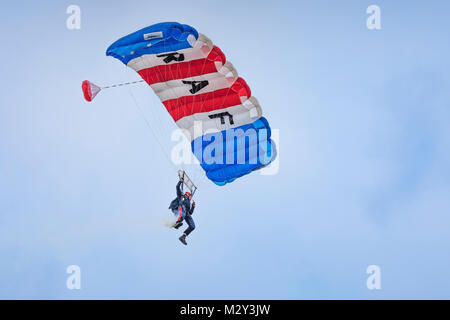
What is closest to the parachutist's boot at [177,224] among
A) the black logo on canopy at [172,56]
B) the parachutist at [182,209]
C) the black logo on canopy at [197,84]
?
the parachutist at [182,209]

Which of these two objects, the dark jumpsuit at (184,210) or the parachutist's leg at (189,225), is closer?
the dark jumpsuit at (184,210)

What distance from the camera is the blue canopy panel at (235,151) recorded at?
2427cm

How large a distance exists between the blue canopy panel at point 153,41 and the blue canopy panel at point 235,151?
3288 mm

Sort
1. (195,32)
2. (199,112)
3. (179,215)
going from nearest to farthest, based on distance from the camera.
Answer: (195,32) < (179,215) < (199,112)

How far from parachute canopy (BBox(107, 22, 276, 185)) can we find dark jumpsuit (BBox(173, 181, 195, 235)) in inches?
73.3

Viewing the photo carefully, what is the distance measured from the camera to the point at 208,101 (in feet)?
79.9

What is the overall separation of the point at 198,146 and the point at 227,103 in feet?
5.69

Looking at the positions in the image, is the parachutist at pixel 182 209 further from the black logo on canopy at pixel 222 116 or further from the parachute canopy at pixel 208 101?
the black logo on canopy at pixel 222 116

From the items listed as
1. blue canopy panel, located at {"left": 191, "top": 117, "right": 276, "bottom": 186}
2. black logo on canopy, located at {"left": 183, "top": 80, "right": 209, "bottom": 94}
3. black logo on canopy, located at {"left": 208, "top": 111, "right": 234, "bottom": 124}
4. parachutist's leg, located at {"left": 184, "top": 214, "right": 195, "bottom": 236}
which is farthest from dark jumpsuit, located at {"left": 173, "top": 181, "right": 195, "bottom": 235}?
black logo on canopy, located at {"left": 183, "top": 80, "right": 209, "bottom": 94}

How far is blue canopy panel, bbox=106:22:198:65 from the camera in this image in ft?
70.0
